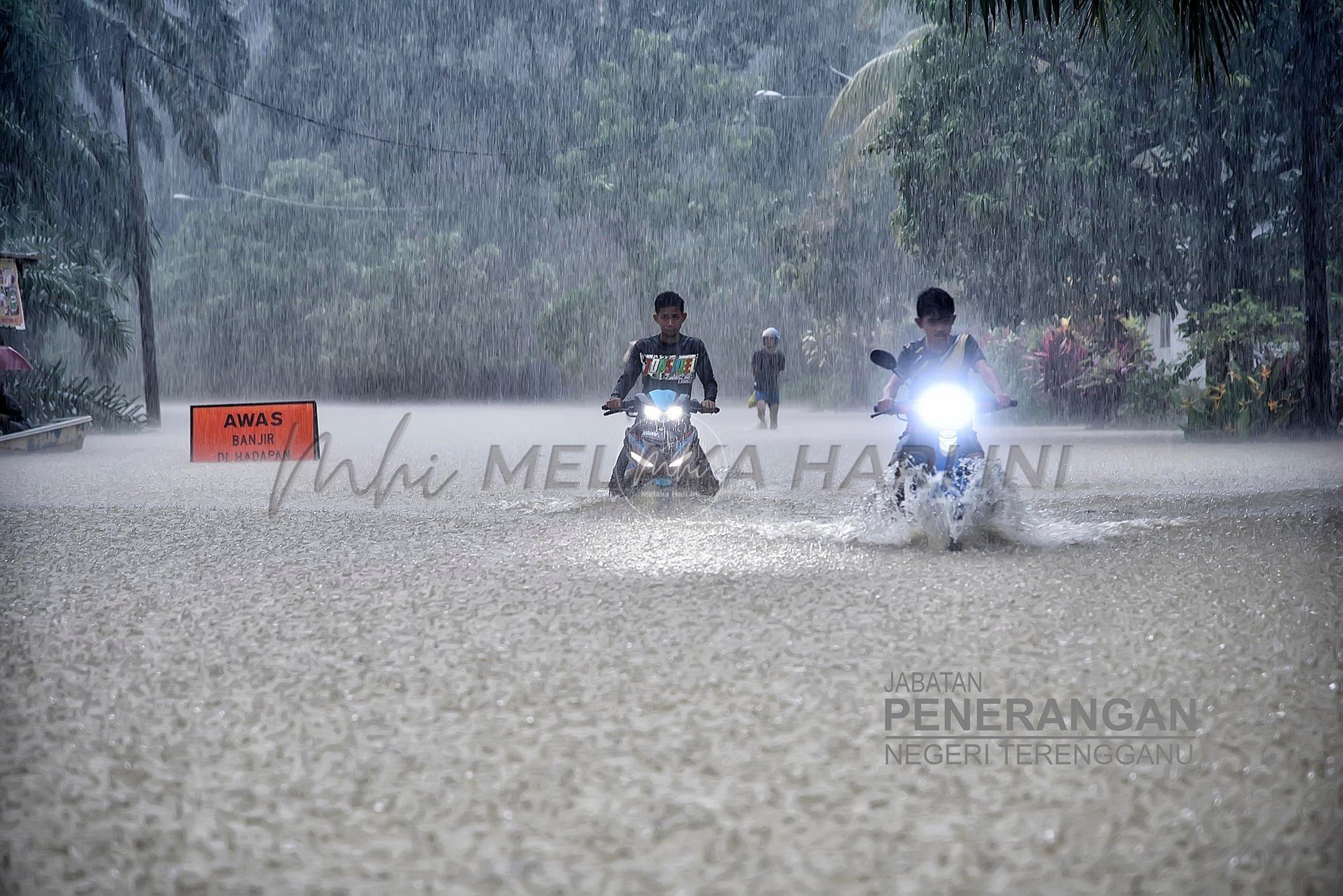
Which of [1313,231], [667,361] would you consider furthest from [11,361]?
[1313,231]

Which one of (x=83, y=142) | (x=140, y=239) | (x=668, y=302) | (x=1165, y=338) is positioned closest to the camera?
(x=668, y=302)

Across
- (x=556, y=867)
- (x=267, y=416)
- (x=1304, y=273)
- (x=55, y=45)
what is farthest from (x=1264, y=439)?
(x=55, y=45)

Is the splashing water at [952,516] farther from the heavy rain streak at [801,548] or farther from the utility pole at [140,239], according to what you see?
the utility pole at [140,239]

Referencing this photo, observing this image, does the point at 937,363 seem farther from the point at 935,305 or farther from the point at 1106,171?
the point at 1106,171

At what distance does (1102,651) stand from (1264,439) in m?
14.1

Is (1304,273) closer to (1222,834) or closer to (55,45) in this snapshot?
(1222,834)

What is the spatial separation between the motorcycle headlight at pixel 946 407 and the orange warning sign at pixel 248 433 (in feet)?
31.4

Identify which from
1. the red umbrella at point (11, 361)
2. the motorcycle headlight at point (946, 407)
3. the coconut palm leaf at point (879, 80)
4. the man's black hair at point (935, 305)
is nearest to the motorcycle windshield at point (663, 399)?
the motorcycle headlight at point (946, 407)

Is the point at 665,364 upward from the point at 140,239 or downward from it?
downward

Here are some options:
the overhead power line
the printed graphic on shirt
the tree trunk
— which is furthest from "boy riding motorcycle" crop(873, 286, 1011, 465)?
the overhead power line

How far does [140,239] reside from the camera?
25.8m

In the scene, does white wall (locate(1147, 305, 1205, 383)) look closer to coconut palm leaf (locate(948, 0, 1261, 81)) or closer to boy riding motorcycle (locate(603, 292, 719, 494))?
coconut palm leaf (locate(948, 0, 1261, 81))

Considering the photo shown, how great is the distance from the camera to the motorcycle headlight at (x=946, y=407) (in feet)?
24.9

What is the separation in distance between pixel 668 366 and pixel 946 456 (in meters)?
2.59
